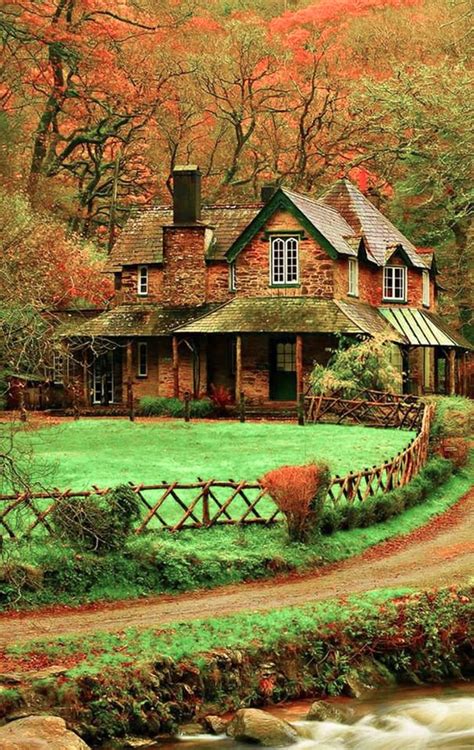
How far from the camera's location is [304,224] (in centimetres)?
4353

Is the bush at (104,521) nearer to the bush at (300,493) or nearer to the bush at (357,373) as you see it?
the bush at (300,493)

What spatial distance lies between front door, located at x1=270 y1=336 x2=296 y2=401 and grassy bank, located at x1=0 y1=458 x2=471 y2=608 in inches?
781

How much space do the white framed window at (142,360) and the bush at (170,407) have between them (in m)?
2.81

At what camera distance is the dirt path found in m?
18.2

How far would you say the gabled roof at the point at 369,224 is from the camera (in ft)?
158

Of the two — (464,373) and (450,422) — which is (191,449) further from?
(464,373)

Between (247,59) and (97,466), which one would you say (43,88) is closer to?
(247,59)

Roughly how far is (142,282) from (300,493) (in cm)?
2539

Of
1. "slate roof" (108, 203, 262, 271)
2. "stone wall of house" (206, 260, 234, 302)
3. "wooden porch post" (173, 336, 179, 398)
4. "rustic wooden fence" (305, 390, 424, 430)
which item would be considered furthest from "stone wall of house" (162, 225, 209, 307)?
"rustic wooden fence" (305, 390, 424, 430)

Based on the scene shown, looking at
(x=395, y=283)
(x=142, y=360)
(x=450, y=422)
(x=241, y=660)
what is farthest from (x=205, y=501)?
(x=395, y=283)

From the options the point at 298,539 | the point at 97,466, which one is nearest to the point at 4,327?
the point at 298,539

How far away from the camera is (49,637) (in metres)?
17.1

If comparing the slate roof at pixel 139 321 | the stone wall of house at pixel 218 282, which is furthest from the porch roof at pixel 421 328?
the slate roof at pixel 139 321

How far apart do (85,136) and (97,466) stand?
98.1ft
